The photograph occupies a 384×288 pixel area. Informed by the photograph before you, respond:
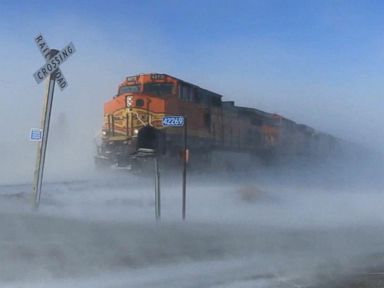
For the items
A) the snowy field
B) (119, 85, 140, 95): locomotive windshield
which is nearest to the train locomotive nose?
the snowy field

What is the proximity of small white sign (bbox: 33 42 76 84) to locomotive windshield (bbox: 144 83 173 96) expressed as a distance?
495 inches

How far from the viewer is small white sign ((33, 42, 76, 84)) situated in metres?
11.9

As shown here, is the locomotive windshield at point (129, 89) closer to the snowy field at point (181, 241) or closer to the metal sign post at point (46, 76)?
the snowy field at point (181, 241)

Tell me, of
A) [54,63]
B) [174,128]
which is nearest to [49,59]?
[54,63]

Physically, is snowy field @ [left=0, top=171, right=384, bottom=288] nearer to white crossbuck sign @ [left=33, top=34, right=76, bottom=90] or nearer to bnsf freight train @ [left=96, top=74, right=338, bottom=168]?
white crossbuck sign @ [left=33, top=34, right=76, bottom=90]

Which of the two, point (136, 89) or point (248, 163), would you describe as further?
point (248, 163)

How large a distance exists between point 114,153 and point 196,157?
3.56m

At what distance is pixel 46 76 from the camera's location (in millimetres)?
12047

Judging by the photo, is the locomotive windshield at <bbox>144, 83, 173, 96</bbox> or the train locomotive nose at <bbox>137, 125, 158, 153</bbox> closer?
the train locomotive nose at <bbox>137, 125, 158, 153</bbox>

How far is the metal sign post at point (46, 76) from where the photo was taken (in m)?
12.0

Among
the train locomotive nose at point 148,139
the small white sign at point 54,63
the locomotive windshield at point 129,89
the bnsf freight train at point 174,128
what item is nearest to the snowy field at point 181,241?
the train locomotive nose at point 148,139

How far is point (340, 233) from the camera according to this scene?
1202 cm

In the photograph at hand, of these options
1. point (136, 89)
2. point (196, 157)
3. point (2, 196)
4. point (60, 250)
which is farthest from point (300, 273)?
point (136, 89)

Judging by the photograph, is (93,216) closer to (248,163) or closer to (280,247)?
(280,247)
